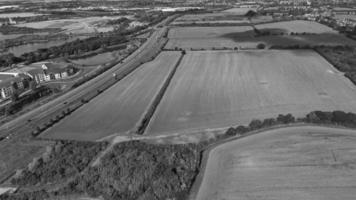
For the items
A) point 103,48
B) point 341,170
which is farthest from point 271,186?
point 103,48

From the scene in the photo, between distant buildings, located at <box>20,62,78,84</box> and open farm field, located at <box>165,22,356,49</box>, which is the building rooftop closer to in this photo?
distant buildings, located at <box>20,62,78,84</box>

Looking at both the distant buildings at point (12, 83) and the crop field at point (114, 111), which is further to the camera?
the distant buildings at point (12, 83)

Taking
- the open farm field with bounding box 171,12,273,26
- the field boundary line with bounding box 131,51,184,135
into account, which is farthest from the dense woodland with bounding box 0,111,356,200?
the open farm field with bounding box 171,12,273,26

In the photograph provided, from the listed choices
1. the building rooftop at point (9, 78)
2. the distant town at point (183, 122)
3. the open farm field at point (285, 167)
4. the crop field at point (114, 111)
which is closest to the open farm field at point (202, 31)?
the distant town at point (183, 122)

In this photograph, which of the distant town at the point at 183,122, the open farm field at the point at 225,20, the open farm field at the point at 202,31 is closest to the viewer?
the distant town at the point at 183,122

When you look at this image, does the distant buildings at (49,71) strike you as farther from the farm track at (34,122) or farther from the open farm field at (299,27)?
the open farm field at (299,27)

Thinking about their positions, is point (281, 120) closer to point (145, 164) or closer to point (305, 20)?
point (145, 164)
